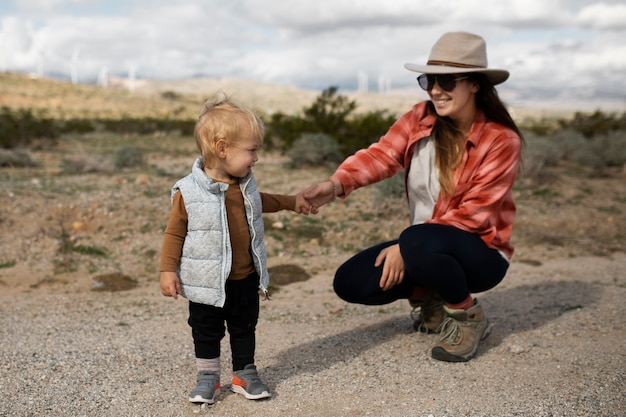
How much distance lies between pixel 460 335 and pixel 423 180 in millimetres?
837

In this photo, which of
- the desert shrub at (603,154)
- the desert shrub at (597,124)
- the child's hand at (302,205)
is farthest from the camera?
the desert shrub at (597,124)

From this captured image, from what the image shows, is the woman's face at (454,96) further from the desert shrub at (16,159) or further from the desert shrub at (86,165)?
the desert shrub at (16,159)

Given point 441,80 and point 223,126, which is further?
point 441,80

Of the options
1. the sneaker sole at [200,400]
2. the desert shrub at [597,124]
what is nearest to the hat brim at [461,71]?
the sneaker sole at [200,400]

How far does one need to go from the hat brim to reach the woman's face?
0.21ft

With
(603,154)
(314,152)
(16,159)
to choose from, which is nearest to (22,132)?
(16,159)

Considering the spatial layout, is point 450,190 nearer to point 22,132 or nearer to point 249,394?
point 249,394

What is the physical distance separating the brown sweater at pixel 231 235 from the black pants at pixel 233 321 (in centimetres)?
7

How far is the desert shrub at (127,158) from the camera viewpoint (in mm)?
11077

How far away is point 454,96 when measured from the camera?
3.48 m

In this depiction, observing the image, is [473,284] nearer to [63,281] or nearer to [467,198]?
[467,198]

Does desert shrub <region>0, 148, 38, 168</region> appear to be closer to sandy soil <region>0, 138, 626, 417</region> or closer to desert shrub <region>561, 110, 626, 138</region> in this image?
sandy soil <region>0, 138, 626, 417</region>

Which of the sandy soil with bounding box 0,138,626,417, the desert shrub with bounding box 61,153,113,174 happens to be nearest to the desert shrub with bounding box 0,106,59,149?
the desert shrub with bounding box 61,153,113,174

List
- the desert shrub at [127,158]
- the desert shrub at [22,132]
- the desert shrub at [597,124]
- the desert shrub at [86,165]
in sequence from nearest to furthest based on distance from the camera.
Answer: the desert shrub at [86,165] < the desert shrub at [127,158] < the desert shrub at [22,132] < the desert shrub at [597,124]
